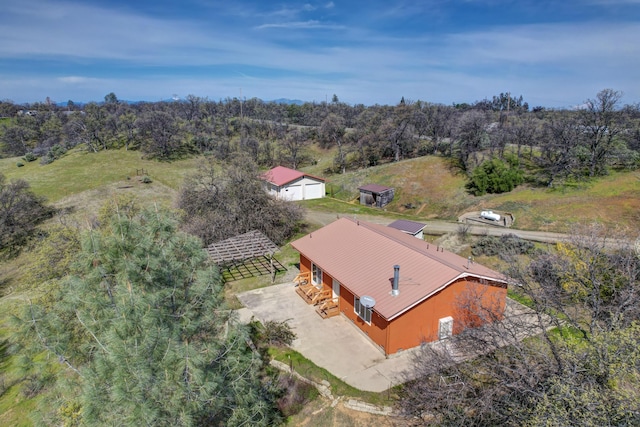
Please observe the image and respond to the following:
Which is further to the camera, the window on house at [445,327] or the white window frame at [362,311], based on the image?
the white window frame at [362,311]

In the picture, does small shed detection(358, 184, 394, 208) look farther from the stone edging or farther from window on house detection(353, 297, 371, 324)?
the stone edging

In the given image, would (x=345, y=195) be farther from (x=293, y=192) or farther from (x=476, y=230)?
(x=476, y=230)

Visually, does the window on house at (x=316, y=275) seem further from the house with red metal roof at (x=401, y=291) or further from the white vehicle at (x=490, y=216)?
the white vehicle at (x=490, y=216)

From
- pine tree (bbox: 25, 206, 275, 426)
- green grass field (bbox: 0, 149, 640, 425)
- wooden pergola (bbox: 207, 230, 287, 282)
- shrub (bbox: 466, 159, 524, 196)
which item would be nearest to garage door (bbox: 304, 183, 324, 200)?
green grass field (bbox: 0, 149, 640, 425)

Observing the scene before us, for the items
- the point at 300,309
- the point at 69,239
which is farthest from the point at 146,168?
the point at 300,309

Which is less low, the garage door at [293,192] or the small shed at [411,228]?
the small shed at [411,228]

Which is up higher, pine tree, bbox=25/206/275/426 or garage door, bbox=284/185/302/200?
pine tree, bbox=25/206/275/426

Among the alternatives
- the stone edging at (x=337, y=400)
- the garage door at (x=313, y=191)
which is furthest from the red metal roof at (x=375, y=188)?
the stone edging at (x=337, y=400)

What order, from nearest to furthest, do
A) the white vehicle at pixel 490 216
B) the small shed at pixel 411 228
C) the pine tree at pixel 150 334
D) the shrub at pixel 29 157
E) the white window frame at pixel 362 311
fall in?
the pine tree at pixel 150 334 → the white window frame at pixel 362 311 → the small shed at pixel 411 228 → the white vehicle at pixel 490 216 → the shrub at pixel 29 157
